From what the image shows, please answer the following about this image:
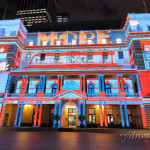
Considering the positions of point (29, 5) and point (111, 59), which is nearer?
point (111, 59)

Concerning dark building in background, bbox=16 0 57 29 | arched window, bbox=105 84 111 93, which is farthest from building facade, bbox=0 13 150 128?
dark building in background, bbox=16 0 57 29

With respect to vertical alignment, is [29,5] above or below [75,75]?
above

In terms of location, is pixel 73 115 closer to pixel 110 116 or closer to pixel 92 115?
pixel 92 115

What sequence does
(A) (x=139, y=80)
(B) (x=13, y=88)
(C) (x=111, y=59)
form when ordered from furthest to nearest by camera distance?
(C) (x=111, y=59)
(B) (x=13, y=88)
(A) (x=139, y=80)

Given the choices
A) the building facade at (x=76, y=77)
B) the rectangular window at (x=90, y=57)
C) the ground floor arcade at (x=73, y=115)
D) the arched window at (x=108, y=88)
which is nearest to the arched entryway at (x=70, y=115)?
the ground floor arcade at (x=73, y=115)

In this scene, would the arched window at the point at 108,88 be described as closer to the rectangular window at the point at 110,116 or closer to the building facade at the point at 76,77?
the building facade at the point at 76,77

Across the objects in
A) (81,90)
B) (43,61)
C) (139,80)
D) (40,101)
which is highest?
(43,61)

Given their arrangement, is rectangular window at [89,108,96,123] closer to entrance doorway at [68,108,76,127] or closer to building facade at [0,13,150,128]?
building facade at [0,13,150,128]

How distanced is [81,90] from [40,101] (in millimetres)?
8168

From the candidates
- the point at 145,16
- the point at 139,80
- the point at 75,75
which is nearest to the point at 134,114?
the point at 139,80

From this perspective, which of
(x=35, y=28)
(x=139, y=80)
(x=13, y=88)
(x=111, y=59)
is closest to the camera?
(x=139, y=80)

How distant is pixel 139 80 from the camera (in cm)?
2353

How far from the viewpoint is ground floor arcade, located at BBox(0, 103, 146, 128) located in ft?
73.3

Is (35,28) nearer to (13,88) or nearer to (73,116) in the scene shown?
(13,88)
